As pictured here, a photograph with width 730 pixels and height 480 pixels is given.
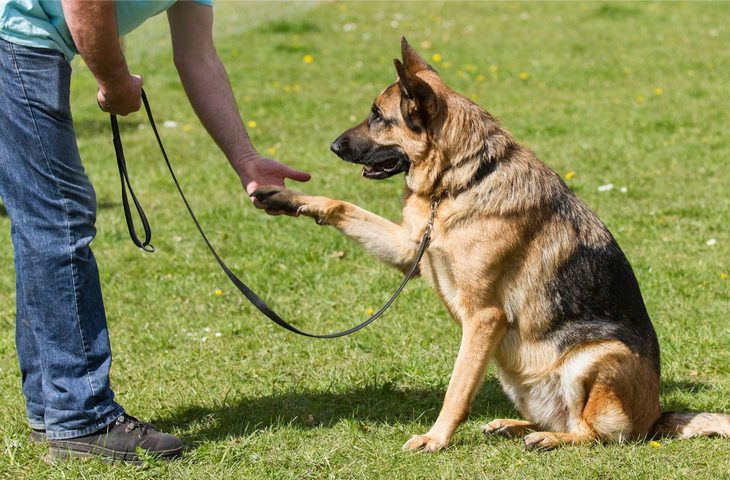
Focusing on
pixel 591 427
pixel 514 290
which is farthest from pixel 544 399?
pixel 514 290

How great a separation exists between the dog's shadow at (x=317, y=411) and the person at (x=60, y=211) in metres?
0.36

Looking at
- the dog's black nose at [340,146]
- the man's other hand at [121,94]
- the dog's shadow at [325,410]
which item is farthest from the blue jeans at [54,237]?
the dog's black nose at [340,146]

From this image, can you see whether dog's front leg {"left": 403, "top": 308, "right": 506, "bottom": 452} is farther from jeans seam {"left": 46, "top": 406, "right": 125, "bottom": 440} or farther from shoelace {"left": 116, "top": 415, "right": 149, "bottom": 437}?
jeans seam {"left": 46, "top": 406, "right": 125, "bottom": 440}

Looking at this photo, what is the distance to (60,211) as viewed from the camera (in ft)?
11.8

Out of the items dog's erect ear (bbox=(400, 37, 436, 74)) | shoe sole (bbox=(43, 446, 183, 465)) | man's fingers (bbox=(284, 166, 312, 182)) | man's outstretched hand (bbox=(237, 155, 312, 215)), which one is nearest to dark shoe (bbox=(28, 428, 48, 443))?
shoe sole (bbox=(43, 446, 183, 465))

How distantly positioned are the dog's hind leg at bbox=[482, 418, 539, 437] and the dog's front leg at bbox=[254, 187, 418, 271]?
32.3 inches

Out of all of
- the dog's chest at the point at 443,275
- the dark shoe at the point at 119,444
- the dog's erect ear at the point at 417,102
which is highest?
the dog's erect ear at the point at 417,102

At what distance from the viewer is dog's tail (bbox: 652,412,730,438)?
4062 millimetres

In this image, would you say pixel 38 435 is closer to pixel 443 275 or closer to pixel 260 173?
pixel 260 173

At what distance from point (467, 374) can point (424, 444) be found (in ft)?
1.16

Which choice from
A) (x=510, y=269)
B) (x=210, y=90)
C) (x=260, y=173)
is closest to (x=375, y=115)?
(x=260, y=173)

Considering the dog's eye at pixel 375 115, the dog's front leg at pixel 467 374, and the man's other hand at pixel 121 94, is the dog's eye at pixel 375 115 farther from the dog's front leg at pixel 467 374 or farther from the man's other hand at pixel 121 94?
the man's other hand at pixel 121 94

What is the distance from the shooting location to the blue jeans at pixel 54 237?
3.51 metres

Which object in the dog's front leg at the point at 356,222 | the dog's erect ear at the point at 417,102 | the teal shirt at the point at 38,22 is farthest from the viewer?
the dog's front leg at the point at 356,222
